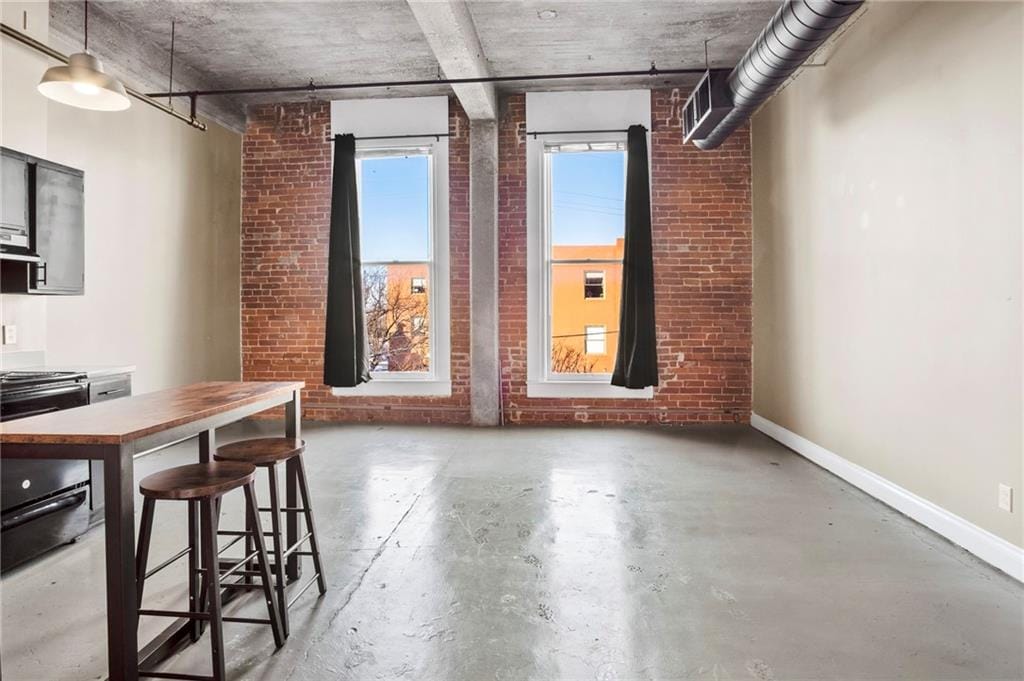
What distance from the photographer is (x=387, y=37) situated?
501cm

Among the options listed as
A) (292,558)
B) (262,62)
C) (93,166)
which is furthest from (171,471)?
(262,62)

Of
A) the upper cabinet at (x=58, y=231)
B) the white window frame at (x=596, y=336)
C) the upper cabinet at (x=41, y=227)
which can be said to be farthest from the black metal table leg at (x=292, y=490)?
the white window frame at (x=596, y=336)

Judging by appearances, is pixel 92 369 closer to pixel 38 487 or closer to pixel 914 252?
pixel 38 487

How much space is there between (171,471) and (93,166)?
12.7ft

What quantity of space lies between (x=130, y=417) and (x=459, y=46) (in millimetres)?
3815

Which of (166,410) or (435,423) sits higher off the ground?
(166,410)

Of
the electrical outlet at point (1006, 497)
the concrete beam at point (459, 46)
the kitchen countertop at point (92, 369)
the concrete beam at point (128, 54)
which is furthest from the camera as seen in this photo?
the concrete beam at point (128, 54)

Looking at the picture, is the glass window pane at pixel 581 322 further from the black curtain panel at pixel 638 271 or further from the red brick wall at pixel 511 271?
the red brick wall at pixel 511 271

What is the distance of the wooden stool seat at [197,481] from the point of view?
1856 millimetres

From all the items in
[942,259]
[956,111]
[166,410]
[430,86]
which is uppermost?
[430,86]

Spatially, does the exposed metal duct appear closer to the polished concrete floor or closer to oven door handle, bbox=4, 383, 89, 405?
the polished concrete floor

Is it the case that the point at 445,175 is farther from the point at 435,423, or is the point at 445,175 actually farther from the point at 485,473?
the point at 485,473

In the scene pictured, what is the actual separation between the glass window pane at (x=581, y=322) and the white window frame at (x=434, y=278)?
1.22 meters

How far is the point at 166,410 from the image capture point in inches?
79.7
